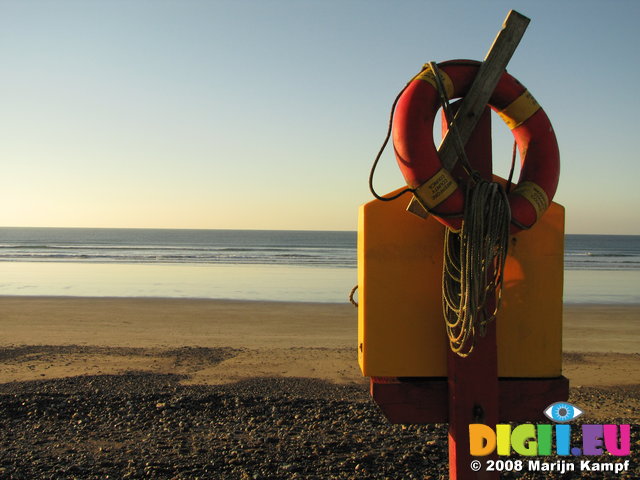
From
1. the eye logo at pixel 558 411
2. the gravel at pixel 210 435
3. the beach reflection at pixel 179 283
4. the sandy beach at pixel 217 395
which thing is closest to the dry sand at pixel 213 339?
the sandy beach at pixel 217 395

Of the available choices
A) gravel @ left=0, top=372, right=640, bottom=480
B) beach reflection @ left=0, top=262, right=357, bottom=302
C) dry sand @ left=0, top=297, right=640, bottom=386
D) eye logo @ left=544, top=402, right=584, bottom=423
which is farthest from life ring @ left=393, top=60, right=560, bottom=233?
beach reflection @ left=0, top=262, right=357, bottom=302

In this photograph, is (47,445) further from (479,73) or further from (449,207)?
(479,73)

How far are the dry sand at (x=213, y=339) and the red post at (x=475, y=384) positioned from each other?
10.4 ft

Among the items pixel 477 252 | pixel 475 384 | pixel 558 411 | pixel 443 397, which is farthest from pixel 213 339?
pixel 477 252

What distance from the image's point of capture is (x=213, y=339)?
8.34 meters

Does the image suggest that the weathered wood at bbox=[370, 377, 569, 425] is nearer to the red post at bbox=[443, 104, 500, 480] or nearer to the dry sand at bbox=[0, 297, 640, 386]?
the red post at bbox=[443, 104, 500, 480]

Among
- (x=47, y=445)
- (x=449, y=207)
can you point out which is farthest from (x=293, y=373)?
(x=449, y=207)

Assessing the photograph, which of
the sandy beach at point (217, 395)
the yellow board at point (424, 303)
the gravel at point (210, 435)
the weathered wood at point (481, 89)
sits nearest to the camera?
the weathered wood at point (481, 89)

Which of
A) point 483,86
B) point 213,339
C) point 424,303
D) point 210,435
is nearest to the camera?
point 483,86

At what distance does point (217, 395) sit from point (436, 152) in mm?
3095

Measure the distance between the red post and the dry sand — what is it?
3.18m

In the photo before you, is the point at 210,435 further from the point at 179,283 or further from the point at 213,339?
the point at 179,283

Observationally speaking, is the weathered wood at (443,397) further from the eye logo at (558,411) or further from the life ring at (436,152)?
the life ring at (436,152)

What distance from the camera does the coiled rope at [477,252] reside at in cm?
211
